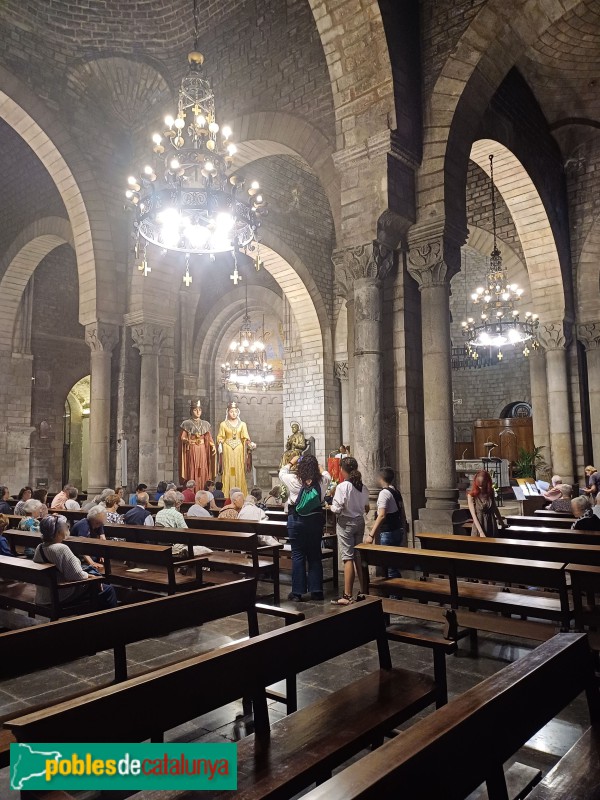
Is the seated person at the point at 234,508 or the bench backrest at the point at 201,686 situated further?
the seated person at the point at 234,508

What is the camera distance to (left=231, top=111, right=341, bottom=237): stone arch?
877 centimetres

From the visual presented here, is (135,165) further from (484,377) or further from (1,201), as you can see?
(484,377)

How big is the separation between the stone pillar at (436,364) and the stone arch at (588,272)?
5977 mm

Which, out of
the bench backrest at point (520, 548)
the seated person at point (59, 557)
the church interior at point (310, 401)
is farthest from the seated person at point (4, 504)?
the bench backrest at point (520, 548)

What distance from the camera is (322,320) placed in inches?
634

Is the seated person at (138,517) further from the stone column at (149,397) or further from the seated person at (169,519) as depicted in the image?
the stone column at (149,397)

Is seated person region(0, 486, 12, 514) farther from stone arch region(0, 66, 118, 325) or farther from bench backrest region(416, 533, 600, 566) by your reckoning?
bench backrest region(416, 533, 600, 566)

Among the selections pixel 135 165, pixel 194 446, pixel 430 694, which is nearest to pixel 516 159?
pixel 135 165

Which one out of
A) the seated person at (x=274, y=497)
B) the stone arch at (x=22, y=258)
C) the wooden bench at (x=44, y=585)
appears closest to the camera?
the wooden bench at (x=44, y=585)

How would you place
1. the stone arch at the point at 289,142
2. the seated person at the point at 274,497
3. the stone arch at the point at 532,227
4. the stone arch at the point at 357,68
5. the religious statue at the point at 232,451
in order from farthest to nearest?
the religious statue at the point at 232,451 < the stone arch at the point at 532,227 < the seated person at the point at 274,497 < the stone arch at the point at 289,142 < the stone arch at the point at 357,68

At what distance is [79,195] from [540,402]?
34.5ft

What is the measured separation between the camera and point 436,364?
7516 millimetres

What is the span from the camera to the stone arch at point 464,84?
749 cm

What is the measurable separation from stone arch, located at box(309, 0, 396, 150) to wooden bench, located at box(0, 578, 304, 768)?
20.8 feet
